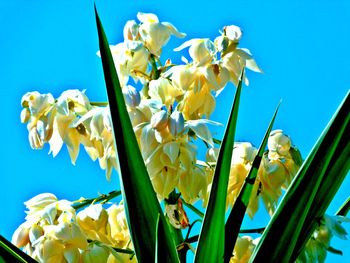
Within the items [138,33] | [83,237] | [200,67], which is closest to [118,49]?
[138,33]

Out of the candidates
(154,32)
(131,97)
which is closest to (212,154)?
(131,97)

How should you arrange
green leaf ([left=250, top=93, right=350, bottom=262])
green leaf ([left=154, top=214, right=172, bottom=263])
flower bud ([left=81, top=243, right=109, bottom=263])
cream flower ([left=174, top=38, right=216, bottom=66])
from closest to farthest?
1. green leaf ([left=154, top=214, right=172, bottom=263])
2. green leaf ([left=250, top=93, right=350, bottom=262])
3. flower bud ([left=81, top=243, right=109, bottom=263])
4. cream flower ([left=174, top=38, right=216, bottom=66])

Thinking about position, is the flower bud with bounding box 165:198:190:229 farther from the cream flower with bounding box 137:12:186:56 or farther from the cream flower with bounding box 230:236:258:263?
the cream flower with bounding box 137:12:186:56

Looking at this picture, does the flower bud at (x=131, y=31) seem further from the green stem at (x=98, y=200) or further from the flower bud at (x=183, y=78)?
the green stem at (x=98, y=200)

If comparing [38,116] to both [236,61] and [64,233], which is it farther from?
[236,61]

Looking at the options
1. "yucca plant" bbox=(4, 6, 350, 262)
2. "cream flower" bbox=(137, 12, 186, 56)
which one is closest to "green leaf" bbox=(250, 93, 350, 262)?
"yucca plant" bbox=(4, 6, 350, 262)

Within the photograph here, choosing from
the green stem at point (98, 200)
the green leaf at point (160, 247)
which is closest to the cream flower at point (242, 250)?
the green stem at point (98, 200)
